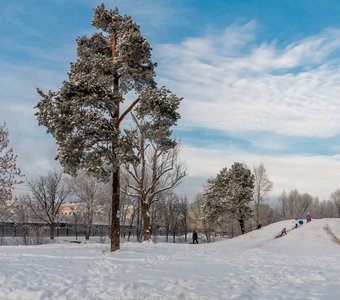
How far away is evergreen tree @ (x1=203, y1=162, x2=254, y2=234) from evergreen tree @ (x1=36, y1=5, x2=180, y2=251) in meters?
28.6

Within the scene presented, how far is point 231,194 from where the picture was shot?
4966 centimetres

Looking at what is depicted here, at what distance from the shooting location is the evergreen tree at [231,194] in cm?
4928

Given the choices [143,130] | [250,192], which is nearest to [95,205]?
[250,192]

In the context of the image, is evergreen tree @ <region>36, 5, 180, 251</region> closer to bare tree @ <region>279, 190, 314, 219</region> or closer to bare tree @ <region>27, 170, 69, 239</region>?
bare tree @ <region>27, 170, 69, 239</region>

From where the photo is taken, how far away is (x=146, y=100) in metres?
20.4

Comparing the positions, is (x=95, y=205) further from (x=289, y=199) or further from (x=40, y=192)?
(x=289, y=199)

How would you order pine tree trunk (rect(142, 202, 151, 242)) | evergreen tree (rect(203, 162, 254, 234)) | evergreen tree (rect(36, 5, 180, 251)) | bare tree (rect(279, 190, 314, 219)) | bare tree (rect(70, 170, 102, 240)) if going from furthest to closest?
1. bare tree (rect(279, 190, 314, 219))
2. bare tree (rect(70, 170, 102, 240))
3. evergreen tree (rect(203, 162, 254, 234))
4. pine tree trunk (rect(142, 202, 151, 242))
5. evergreen tree (rect(36, 5, 180, 251))

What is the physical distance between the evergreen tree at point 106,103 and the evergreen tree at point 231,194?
28.6 metres

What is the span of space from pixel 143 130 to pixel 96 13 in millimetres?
7288

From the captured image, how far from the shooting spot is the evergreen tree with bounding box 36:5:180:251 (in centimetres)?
1848

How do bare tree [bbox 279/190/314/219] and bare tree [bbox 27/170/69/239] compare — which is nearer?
bare tree [bbox 27/170/69/239]

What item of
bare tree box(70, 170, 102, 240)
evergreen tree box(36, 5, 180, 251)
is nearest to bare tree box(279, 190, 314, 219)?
bare tree box(70, 170, 102, 240)

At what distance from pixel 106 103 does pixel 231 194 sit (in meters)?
33.8

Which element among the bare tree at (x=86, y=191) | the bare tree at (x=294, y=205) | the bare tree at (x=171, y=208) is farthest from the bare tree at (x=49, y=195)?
the bare tree at (x=294, y=205)
